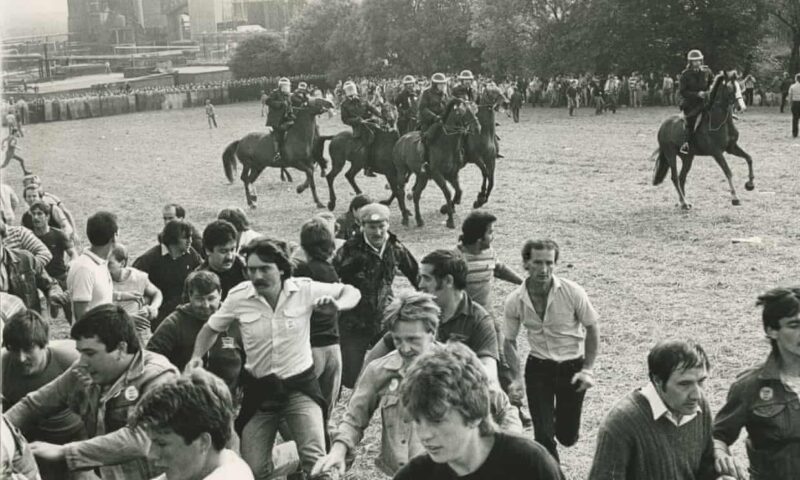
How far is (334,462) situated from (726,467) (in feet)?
5.29

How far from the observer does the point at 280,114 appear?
19.8 meters

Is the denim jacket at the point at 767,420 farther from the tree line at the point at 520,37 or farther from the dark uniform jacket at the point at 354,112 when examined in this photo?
the tree line at the point at 520,37

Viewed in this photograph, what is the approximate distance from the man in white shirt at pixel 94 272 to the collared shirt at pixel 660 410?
3811mm

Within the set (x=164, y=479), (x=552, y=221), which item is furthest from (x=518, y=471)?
(x=552, y=221)

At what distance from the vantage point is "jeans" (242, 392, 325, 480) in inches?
213

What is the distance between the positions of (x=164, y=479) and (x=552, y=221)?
1347 cm

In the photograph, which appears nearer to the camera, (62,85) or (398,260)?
(398,260)

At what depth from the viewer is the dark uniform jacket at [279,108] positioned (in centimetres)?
1953

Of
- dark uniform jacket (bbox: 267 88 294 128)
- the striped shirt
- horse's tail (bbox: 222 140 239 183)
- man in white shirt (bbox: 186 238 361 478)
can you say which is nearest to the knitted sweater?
man in white shirt (bbox: 186 238 361 478)

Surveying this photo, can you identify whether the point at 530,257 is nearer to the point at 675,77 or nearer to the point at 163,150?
the point at 163,150

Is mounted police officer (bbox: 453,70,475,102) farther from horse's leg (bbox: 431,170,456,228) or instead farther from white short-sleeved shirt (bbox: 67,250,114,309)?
white short-sleeved shirt (bbox: 67,250,114,309)

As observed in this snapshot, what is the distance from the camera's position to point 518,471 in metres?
3.27

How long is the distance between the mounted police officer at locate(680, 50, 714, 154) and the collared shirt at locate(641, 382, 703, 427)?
1355 centimetres

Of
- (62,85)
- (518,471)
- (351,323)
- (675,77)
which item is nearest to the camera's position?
(518,471)
